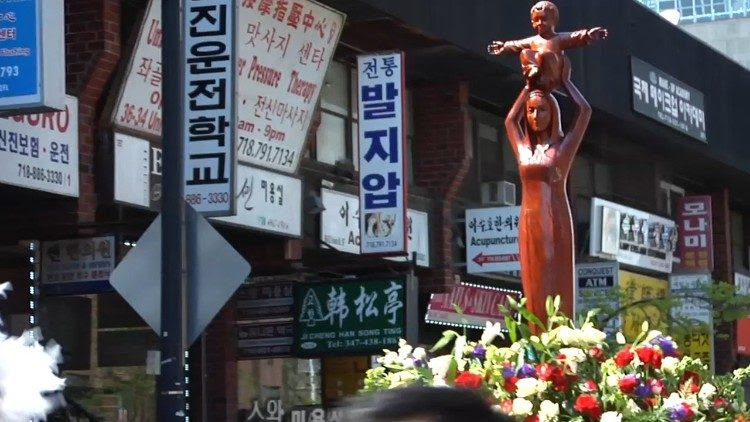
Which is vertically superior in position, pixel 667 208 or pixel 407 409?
pixel 667 208

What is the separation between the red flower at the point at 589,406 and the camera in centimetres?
704

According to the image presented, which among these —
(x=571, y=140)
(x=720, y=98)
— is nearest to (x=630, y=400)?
(x=571, y=140)

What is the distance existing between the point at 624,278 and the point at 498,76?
19.2 feet

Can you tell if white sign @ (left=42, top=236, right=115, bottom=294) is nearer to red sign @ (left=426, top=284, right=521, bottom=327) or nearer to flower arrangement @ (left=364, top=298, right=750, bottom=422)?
flower arrangement @ (left=364, top=298, right=750, bottom=422)

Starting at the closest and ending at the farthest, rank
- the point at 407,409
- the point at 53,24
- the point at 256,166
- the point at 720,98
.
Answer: the point at 407,409, the point at 53,24, the point at 256,166, the point at 720,98

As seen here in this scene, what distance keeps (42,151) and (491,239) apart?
8035 mm

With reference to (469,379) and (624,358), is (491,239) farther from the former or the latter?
(469,379)

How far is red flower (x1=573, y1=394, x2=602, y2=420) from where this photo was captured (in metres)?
7.04

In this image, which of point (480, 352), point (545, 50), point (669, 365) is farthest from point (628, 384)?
point (545, 50)

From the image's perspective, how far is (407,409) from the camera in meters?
2.40

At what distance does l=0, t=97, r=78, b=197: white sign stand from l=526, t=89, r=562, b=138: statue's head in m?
4.47

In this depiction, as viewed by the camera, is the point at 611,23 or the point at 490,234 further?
the point at 611,23

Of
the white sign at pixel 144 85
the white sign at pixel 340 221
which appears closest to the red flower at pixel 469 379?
the white sign at pixel 144 85

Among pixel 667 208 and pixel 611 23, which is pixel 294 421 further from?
pixel 667 208
